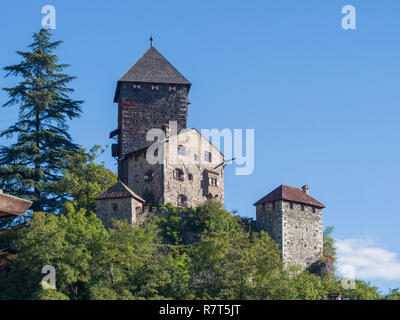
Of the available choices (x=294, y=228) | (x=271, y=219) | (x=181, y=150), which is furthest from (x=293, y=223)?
(x=181, y=150)

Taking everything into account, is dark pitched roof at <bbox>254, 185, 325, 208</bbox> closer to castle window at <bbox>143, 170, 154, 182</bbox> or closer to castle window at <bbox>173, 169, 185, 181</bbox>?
castle window at <bbox>173, 169, 185, 181</bbox>

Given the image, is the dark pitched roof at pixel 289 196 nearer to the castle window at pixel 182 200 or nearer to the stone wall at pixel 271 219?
the stone wall at pixel 271 219

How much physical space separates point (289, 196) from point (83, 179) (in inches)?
554

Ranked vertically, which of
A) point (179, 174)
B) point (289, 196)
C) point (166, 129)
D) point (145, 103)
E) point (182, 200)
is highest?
point (145, 103)

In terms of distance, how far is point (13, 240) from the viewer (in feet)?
138

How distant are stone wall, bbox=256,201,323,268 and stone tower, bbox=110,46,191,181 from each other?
37.9 ft

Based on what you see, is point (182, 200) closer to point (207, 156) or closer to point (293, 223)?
point (207, 156)

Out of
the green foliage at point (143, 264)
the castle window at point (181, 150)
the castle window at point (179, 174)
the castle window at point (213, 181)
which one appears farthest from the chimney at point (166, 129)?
the green foliage at point (143, 264)

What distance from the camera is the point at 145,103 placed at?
60375mm

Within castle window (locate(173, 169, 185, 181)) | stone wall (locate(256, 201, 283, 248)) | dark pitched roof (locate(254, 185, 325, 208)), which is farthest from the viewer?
castle window (locate(173, 169, 185, 181))

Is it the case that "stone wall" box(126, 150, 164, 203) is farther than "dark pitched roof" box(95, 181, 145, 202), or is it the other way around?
"stone wall" box(126, 150, 164, 203)

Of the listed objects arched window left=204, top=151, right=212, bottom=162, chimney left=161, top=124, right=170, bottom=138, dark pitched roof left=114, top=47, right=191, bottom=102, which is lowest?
arched window left=204, top=151, right=212, bottom=162

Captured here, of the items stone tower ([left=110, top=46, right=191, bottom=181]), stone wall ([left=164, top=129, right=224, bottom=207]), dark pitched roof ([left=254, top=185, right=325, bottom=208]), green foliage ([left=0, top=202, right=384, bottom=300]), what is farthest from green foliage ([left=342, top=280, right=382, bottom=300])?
stone tower ([left=110, top=46, right=191, bottom=181])

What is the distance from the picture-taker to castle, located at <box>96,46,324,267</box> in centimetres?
5066
